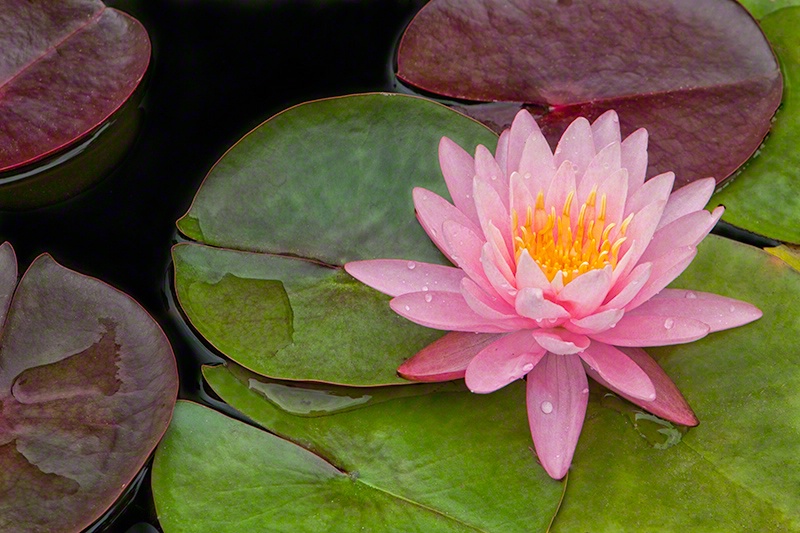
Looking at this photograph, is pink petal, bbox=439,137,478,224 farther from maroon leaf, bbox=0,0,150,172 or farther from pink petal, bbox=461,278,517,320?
maroon leaf, bbox=0,0,150,172

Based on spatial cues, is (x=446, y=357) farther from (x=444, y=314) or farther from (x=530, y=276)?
(x=530, y=276)

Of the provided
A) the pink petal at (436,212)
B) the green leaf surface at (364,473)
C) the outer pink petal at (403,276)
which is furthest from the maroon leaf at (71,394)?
the pink petal at (436,212)

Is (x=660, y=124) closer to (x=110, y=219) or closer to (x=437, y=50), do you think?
(x=437, y=50)

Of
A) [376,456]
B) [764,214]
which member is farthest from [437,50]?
[376,456]

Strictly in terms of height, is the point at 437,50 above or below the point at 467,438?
above

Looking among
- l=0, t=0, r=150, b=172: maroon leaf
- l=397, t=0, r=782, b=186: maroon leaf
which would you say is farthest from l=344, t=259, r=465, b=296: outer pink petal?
l=0, t=0, r=150, b=172: maroon leaf

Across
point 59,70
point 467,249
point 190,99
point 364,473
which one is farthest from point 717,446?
point 59,70
